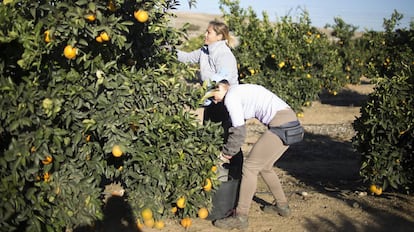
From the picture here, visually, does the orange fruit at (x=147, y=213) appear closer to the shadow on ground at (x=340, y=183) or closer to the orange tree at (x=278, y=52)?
the shadow on ground at (x=340, y=183)

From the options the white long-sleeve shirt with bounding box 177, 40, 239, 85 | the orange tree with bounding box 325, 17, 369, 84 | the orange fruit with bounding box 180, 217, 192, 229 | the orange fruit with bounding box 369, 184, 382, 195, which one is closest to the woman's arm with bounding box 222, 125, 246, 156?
the orange fruit with bounding box 180, 217, 192, 229

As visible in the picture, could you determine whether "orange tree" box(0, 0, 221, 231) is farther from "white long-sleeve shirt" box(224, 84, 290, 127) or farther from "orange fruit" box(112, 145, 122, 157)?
"white long-sleeve shirt" box(224, 84, 290, 127)

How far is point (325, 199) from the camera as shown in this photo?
4.51m

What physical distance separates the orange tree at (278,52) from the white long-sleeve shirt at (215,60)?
443 centimetres

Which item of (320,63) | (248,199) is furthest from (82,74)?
(320,63)

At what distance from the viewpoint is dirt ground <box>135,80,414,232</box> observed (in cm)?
384

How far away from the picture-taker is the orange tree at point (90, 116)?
2547 mm

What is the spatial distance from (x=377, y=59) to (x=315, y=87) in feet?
9.80

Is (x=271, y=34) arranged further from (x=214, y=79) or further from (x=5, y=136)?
(x=5, y=136)

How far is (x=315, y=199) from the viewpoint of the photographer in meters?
4.51

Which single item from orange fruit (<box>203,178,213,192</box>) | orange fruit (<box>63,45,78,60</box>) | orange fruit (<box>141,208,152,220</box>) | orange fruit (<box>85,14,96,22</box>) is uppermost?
orange fruit (<box>85,14,96,22</box>)

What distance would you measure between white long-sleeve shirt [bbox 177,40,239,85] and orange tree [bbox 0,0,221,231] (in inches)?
19.4

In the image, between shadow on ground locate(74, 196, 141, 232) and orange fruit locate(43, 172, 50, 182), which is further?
shadow on ground locate(74, 196, 141, 232)

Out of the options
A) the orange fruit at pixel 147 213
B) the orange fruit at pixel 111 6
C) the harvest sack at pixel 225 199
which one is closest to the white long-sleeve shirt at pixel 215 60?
the harvest sack at pixel 225 199
